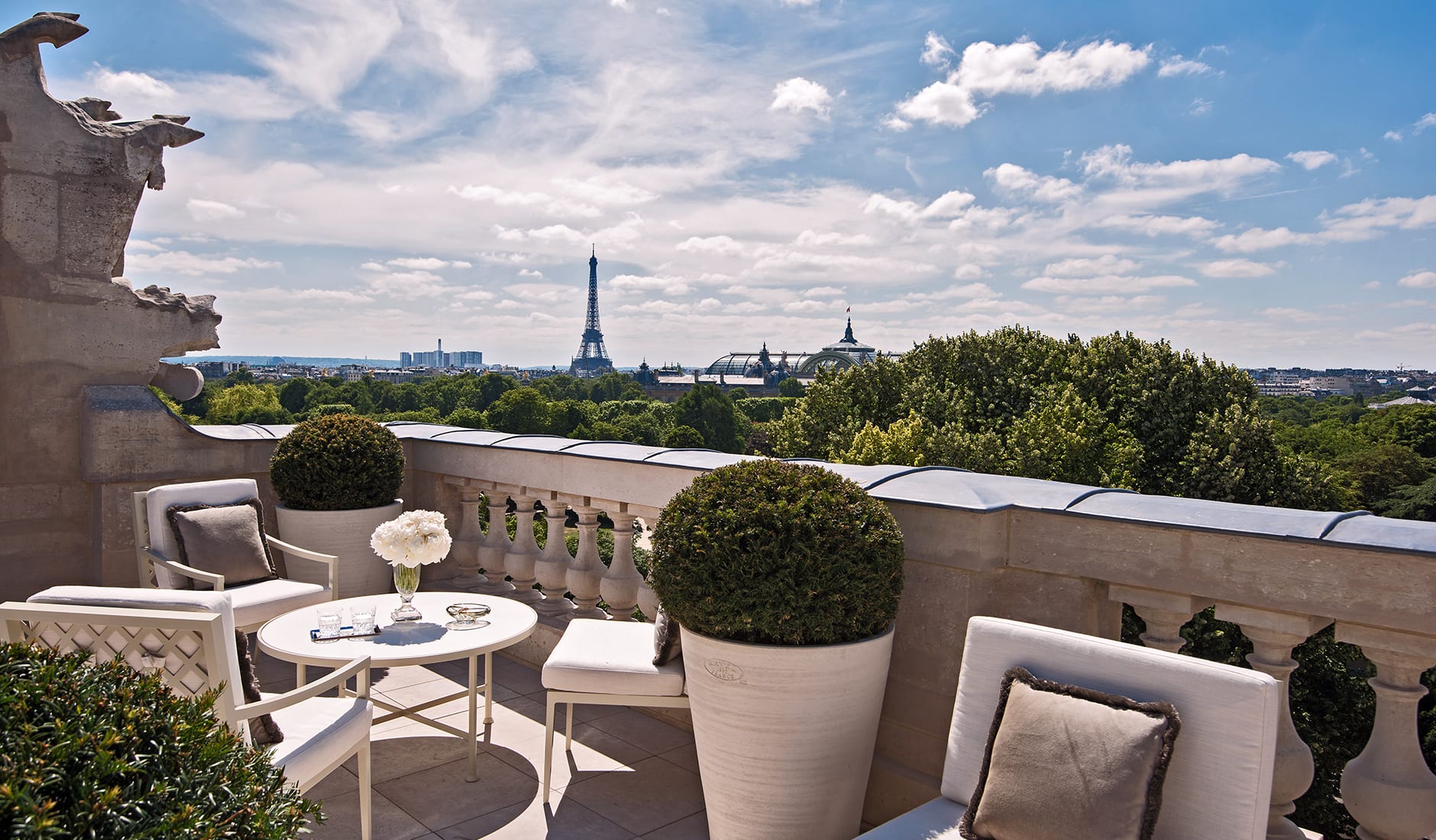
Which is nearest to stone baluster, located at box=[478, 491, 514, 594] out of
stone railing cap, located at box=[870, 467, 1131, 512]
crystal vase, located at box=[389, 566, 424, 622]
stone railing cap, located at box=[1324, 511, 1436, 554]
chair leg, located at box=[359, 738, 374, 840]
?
crystal vase, located at box=[389, 566, 424, 622]

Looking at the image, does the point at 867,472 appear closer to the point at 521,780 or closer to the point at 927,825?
the point at 927,825

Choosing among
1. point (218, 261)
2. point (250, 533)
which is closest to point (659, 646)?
point (250, 533)

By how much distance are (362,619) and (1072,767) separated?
3.07m

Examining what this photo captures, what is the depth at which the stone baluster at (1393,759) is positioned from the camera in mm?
2283

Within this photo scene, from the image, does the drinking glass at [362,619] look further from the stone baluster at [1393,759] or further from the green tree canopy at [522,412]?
the green tree canopy at [522,412]

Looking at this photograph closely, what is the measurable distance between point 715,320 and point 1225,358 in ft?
233

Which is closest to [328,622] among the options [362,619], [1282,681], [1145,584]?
[362,619]

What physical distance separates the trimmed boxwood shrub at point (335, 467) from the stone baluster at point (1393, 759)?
526 cm

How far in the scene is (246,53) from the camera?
7.18 meters

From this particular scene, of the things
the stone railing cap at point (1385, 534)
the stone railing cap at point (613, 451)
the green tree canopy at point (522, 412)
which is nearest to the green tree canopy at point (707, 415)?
the green tree canopy at point (522, 412)

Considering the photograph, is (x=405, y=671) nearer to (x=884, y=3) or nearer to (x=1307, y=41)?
(x=884, y=3)

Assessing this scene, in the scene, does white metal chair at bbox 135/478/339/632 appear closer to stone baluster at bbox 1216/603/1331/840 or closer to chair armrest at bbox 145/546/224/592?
chair armrest at bbox 145/546/224/592

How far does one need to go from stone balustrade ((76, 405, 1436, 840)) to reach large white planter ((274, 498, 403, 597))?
7.18 ft

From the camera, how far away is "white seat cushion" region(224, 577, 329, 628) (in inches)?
182
